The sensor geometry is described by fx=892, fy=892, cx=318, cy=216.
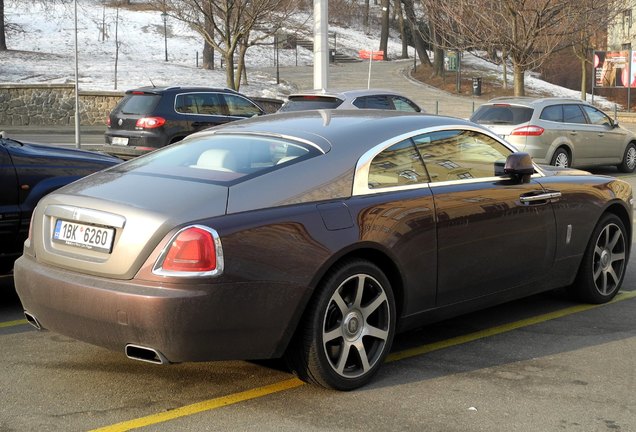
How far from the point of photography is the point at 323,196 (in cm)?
483

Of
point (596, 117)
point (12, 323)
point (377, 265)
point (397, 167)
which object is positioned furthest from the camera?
point (596, 117)

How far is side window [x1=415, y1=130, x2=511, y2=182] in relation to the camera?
555 centimetres

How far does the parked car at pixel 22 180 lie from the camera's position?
680 centimetres

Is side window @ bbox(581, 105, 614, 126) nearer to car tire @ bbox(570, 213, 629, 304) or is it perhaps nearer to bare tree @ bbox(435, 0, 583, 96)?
bare tree @ bbox(435, 0, 583, 96)

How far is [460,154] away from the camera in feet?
19.0

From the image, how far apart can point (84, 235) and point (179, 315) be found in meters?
0.83

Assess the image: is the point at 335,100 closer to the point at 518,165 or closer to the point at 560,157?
the point at 560,157

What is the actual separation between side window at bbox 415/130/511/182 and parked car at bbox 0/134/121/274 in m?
3.20

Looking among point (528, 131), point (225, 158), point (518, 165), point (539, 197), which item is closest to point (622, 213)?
point (539, 197)

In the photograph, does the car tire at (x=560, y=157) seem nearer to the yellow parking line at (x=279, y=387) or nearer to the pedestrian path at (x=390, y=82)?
the yellow parking line at (x=279, y=387)

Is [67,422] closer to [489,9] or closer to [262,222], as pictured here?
[262,222]

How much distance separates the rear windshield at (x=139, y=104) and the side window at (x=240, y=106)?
1865 mm

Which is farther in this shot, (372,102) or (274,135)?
(372,102)

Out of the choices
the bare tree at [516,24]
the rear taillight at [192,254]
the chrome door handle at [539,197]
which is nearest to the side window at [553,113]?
the bare tree at [516,24]
